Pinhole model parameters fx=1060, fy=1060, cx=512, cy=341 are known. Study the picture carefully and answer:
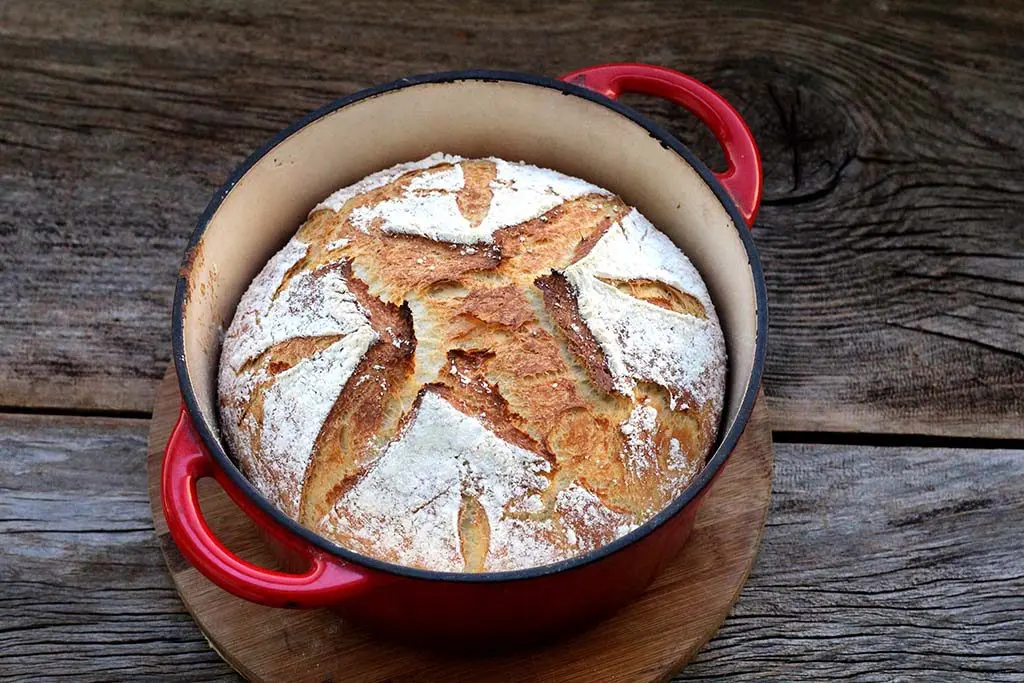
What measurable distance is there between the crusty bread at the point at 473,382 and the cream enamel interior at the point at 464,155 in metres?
0.05

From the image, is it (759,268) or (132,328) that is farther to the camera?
(132,328)

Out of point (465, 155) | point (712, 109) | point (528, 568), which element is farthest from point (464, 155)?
point (528, 568)

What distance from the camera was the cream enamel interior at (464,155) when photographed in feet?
4.19

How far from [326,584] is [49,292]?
0.85 metres

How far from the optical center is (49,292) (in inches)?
64.0

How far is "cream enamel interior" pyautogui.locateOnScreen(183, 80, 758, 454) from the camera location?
1276 millimetres

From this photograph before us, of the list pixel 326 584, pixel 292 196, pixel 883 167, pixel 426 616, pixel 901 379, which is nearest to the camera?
pixel 326 584

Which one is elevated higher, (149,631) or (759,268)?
(759,268)

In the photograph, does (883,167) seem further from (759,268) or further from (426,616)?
(426,616)

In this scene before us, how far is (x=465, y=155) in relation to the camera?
57.4 inches

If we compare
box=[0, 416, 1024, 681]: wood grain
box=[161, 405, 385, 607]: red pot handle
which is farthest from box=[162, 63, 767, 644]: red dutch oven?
box=[0, 416, 1024, 681]: wood grain

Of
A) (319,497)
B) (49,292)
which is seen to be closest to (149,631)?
(319,497)

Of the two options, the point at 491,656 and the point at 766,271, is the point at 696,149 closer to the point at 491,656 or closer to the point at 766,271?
the point at 766,271

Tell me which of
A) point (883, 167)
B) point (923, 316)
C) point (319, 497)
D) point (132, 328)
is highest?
point (883, 167)
